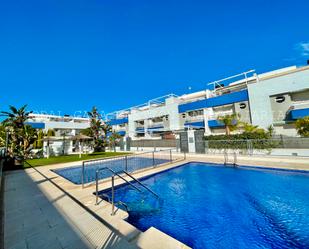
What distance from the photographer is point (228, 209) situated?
5840 mm

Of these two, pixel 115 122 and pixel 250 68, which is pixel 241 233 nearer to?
pixel 250 68

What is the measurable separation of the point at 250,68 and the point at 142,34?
66.3ft

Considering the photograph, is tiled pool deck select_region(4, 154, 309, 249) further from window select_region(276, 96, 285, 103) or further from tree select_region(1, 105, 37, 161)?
window select_region(276, 96, 285, 103)

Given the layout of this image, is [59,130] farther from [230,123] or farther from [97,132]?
[230,123]

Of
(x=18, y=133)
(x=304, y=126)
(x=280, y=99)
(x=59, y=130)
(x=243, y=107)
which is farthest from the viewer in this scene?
(x=59, y=130)

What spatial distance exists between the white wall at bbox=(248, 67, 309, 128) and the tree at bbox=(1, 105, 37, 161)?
1095 inches

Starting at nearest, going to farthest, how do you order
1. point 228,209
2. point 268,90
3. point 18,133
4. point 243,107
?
point 228,209
point 18,133
point 268,90
point 243,107

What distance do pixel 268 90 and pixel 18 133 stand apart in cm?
3017

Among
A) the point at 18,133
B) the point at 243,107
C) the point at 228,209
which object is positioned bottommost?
the point at 228,209

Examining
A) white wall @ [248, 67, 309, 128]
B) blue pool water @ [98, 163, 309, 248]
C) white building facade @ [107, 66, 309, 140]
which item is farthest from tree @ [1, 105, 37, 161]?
white wall @ [248, 67, 309, 128]

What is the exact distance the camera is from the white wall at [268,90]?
18625mm

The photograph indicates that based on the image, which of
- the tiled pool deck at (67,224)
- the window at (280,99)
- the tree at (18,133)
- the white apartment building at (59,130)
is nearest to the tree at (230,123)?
the window at (280,99)

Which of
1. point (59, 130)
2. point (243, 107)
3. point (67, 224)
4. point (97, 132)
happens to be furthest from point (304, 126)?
point (59, 130)

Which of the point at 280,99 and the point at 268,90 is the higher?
the point at 268,90
